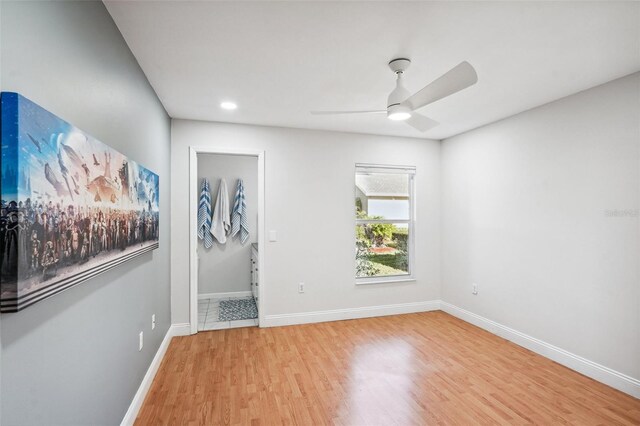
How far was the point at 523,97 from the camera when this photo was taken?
2865 mm

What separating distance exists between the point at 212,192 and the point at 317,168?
2.01 meters

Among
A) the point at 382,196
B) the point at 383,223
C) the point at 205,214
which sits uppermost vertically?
the point at 382,196

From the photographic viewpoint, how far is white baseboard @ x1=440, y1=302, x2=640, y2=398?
2436 mm

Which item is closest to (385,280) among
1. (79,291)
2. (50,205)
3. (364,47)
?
(364,47)

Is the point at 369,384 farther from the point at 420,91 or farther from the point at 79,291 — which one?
the point at 420,91

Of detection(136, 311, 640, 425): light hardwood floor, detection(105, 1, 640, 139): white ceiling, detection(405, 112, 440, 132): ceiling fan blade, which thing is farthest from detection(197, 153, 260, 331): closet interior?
detection(405, 112, 440, 132): ceiling fan blade

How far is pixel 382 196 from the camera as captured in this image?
4430mm

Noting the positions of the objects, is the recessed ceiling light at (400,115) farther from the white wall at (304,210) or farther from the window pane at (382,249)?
the window pane at (382,249)

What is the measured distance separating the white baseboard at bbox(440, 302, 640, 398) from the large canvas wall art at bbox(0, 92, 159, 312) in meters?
3.65

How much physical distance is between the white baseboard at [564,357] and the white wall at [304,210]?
95 cm

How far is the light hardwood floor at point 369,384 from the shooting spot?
7.05 feet

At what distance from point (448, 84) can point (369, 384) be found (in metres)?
2.27

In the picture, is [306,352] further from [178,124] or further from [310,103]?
[178,124]

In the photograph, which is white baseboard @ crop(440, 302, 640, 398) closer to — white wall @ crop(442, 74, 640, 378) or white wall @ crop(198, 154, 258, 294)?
white wall @ crop(442, 74, 640, 378)
